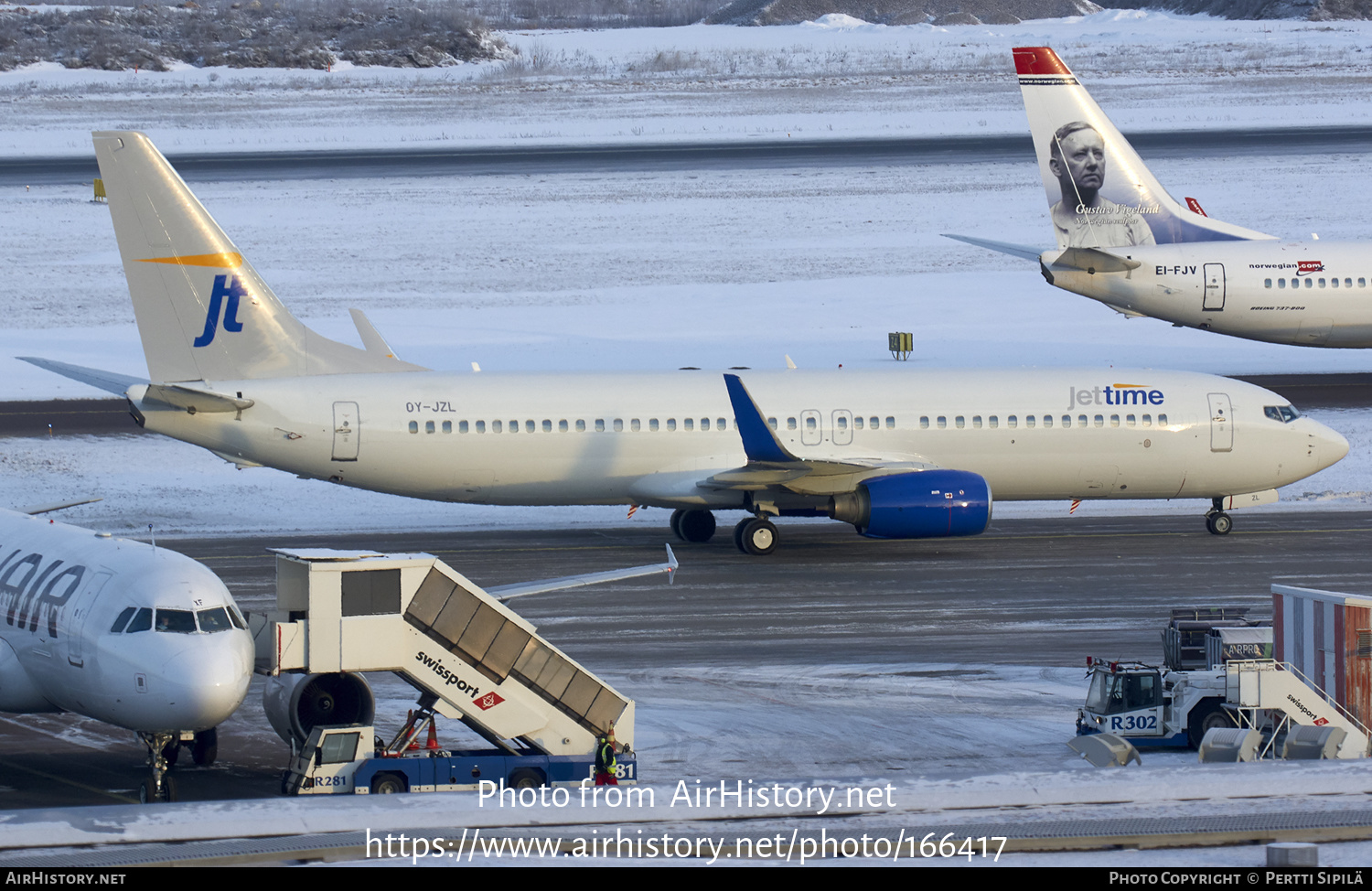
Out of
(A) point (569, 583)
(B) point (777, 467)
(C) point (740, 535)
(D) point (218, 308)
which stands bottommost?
(C) point (740, 535)

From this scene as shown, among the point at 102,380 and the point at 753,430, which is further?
the point at 753,430

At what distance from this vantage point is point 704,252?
76750 mm

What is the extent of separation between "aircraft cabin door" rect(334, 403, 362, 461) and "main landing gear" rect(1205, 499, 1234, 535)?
20.2 m

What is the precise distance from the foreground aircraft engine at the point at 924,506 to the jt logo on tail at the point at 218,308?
13994mm

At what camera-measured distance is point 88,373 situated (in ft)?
121

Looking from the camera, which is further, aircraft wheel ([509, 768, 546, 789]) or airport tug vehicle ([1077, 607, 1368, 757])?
airport tug vehicle ([1077, 607, 1368, 757])

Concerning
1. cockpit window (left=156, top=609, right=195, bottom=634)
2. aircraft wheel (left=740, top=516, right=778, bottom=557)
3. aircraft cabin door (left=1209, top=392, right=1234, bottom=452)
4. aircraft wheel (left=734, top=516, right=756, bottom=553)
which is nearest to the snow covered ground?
aircraft cabin door (left=1209, top=392, right=1234, bottom=452)

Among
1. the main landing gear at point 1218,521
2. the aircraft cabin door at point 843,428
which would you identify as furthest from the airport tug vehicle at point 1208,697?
the main landing gear at point 1218,521

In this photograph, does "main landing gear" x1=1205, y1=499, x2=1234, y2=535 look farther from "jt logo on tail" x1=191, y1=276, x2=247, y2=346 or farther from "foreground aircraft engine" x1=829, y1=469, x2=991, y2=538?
"jt logo on tail" x1=191, y1=276, x2=247, y2=346

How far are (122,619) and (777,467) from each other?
744 inches

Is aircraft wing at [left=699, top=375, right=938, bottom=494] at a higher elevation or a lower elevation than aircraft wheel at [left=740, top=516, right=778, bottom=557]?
higher

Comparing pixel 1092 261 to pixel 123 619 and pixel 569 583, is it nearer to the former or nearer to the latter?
pixel 569 583

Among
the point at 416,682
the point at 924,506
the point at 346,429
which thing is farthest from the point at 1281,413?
the point at 416,682

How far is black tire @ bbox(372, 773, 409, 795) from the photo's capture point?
71.6 feet
